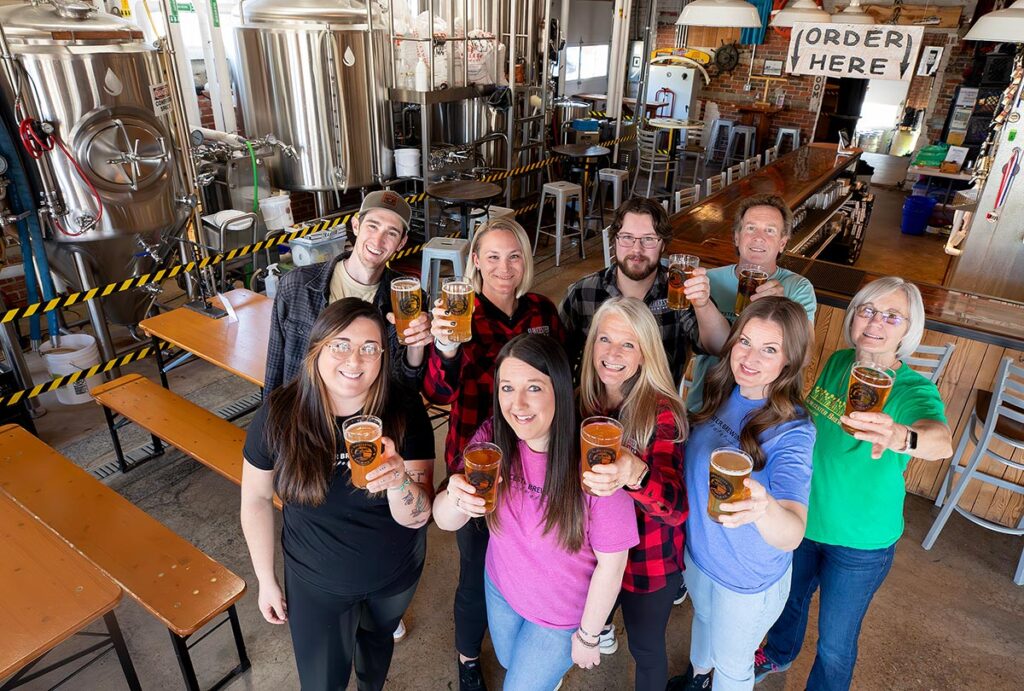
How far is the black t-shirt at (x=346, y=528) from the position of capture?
179 cm

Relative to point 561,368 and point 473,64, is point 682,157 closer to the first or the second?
point 473,64

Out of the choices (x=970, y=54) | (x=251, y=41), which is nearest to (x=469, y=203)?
(x=251, y=41)

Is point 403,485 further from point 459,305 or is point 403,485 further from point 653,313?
point 653,313

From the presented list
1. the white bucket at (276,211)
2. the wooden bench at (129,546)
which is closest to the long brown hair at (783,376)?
the wooden bench at (129,546)

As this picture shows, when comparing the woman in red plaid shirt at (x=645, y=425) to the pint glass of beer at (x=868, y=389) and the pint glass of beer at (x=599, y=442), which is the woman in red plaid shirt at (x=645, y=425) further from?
the pint glass of beer at (x=868, y=389)

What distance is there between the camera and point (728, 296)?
8.73 ft

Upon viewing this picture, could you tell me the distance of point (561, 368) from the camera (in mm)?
1645

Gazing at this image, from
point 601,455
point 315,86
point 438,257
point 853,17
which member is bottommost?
point 438,257

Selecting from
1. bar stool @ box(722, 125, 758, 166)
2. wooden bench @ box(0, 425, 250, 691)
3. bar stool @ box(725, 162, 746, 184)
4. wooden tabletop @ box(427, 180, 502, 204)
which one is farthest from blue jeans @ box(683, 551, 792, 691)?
bar stool @ box(722, 125, 758, 166)

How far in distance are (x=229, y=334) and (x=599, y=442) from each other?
9.01ft

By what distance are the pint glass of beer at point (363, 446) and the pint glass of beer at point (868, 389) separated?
121cm

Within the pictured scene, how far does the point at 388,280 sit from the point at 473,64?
17.0 feet

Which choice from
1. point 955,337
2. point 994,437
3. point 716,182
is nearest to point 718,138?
point 716,182

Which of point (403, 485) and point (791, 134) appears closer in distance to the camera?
point (403, 485)
